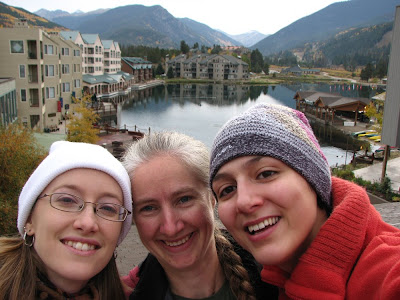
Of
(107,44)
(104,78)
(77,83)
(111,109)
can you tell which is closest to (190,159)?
(77,83)

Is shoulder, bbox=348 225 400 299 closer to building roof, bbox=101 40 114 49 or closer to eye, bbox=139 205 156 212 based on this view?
eye, bbox=139 205 156 212

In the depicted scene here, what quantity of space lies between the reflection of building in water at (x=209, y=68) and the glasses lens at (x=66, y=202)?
334ft

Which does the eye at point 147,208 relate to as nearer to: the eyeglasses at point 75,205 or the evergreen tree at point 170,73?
the eyeglasses at point 75,205

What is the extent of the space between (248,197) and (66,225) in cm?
92

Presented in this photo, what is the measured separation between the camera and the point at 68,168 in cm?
187

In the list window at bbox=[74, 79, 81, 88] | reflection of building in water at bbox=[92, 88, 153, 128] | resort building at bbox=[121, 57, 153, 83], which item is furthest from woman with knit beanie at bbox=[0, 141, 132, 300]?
resort building at bbox=[121, 57, 153, 83]

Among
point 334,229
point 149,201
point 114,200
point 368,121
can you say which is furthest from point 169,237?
point 368,121

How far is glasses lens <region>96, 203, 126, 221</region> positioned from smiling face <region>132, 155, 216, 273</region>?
9 centimetres

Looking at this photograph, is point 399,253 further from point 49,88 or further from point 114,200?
point 49,88

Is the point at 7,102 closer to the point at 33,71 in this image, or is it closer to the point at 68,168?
the point at 33,71

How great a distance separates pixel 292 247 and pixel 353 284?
0.88 ft

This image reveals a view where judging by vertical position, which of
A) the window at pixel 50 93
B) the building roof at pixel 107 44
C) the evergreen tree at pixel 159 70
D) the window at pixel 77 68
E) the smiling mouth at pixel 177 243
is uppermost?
the building roof at pixel 107 44

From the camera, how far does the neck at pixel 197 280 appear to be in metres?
2.06

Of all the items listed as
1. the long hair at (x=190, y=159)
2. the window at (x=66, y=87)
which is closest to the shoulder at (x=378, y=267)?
the long hair at (x=190, y=159)
